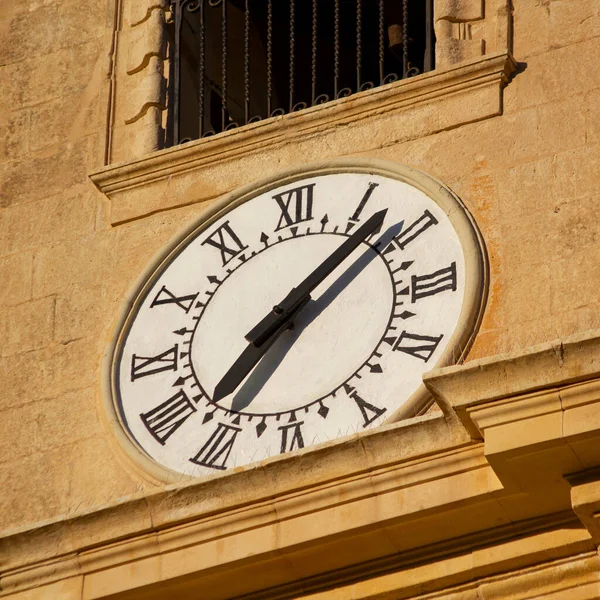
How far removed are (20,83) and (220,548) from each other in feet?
8.86

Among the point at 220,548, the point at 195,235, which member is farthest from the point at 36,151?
the point at 220,548

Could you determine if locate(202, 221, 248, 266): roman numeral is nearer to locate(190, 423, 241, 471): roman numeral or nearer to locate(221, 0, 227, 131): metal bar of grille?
locate(221, 0, 227, 131): metal bar of grille

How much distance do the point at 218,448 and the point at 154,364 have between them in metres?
0.50

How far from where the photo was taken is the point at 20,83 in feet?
33.4

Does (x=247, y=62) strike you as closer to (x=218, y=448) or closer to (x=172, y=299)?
(x=172, y=299)

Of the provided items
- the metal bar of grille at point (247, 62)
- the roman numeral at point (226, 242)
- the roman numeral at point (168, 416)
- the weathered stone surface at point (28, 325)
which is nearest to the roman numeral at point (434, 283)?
the roman numeral at point (226, 242)

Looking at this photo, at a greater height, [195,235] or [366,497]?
[195,235]

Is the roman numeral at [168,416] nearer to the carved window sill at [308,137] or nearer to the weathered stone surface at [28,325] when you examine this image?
the weathered stone surface at [28,325]

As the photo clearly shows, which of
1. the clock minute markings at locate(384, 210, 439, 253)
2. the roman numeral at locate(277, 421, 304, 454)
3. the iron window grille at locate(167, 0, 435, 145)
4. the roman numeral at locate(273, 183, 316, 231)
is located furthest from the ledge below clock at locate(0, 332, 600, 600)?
the iron window grille at locate(167, 0, 435, 145)

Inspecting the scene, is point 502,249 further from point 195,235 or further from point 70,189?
point 70,189

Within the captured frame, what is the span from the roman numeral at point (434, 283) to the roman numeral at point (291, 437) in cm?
58

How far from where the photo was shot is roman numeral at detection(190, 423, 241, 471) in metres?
8.59

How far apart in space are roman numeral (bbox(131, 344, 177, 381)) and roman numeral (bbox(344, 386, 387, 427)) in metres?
0.74

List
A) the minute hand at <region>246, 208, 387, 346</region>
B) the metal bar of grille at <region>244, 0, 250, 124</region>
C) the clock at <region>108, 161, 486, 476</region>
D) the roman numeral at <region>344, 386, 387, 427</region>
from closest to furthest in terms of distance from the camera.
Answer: the roman numeral at <region>344, 386, 387, 427</region>, the clock at <region>108, 161, 486, 476</region>, the minute hand at <region>246, 208, 387, 346</region>, the metal bar of grille at <region>244, 0, 250, 124</region>
